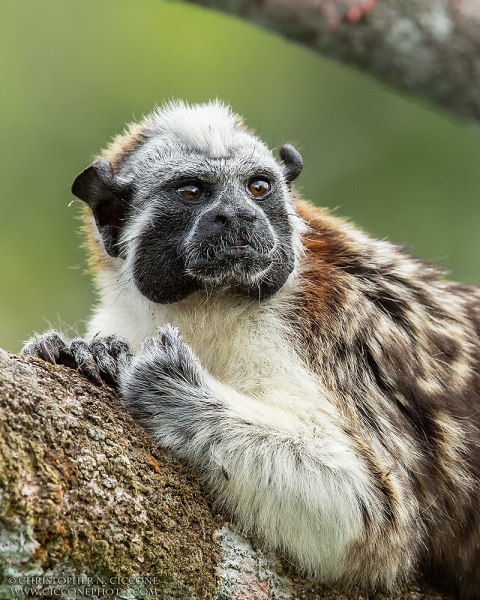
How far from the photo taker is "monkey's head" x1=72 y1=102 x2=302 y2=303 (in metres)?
4.77

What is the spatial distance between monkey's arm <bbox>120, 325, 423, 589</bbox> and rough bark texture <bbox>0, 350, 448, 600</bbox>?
181 mm

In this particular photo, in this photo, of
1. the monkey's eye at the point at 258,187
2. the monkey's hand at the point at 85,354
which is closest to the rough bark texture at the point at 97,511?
the monkey's hand at the point at 85,354

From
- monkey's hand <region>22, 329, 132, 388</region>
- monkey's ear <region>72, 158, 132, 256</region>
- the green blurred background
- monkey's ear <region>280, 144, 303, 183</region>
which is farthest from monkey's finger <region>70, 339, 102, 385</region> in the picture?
the green blurred background

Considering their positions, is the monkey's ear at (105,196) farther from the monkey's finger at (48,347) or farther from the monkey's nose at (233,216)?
the monkey's finger at (48,347)

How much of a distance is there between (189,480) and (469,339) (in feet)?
7.00

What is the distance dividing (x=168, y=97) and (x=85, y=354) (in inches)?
275

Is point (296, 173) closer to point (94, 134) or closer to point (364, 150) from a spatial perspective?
point (94, 134)

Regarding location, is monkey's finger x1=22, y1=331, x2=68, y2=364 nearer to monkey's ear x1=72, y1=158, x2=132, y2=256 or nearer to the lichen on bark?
the lichen on bark

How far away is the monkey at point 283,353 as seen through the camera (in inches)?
167

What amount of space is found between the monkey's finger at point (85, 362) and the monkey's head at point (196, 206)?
2.88 feet

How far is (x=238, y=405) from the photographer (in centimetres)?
441

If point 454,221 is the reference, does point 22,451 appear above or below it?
below

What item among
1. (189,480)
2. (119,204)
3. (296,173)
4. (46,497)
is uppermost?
(296,173)

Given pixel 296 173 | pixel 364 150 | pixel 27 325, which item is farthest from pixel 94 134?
pixel 296 173
